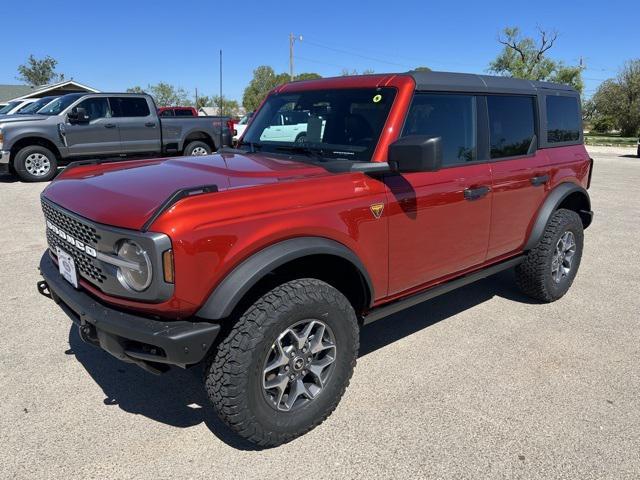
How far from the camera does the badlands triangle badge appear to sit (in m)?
2.91

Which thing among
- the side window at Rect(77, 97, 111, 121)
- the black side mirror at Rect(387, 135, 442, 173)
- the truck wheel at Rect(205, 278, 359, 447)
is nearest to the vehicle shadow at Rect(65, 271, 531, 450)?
the truck wheel at Rect(205, 278, 359, 447)

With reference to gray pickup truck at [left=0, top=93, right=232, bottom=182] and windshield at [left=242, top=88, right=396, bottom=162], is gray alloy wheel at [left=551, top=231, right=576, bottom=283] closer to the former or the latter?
windshield at [left=242, top=88, right=396, bottom=162]

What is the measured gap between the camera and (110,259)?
7.87 ft

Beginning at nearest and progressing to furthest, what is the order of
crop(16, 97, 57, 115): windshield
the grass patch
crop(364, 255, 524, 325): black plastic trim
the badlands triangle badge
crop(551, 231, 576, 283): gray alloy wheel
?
the badlands triangle badge
crop(364, 255, 524, 325): black plastic trim
crop(551, 231, 576, 283): gray alloy wheel
crop(16, 97, 57, 115): windshield
the grass patch

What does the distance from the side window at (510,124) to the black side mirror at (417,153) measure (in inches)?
48.5

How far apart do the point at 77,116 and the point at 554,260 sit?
10.3 m

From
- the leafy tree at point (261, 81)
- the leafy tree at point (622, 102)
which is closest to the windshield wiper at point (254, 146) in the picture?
the leafy tree at point (622, 102)

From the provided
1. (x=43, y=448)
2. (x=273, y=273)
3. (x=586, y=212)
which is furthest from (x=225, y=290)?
(x=586, y=212)

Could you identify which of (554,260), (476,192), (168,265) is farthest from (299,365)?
(554,260)

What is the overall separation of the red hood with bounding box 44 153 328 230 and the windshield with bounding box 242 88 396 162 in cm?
26

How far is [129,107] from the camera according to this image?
39.9 feet

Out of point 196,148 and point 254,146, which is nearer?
point 254,146

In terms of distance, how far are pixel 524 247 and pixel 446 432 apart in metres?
2.07

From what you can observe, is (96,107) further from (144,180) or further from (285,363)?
(285,363)
